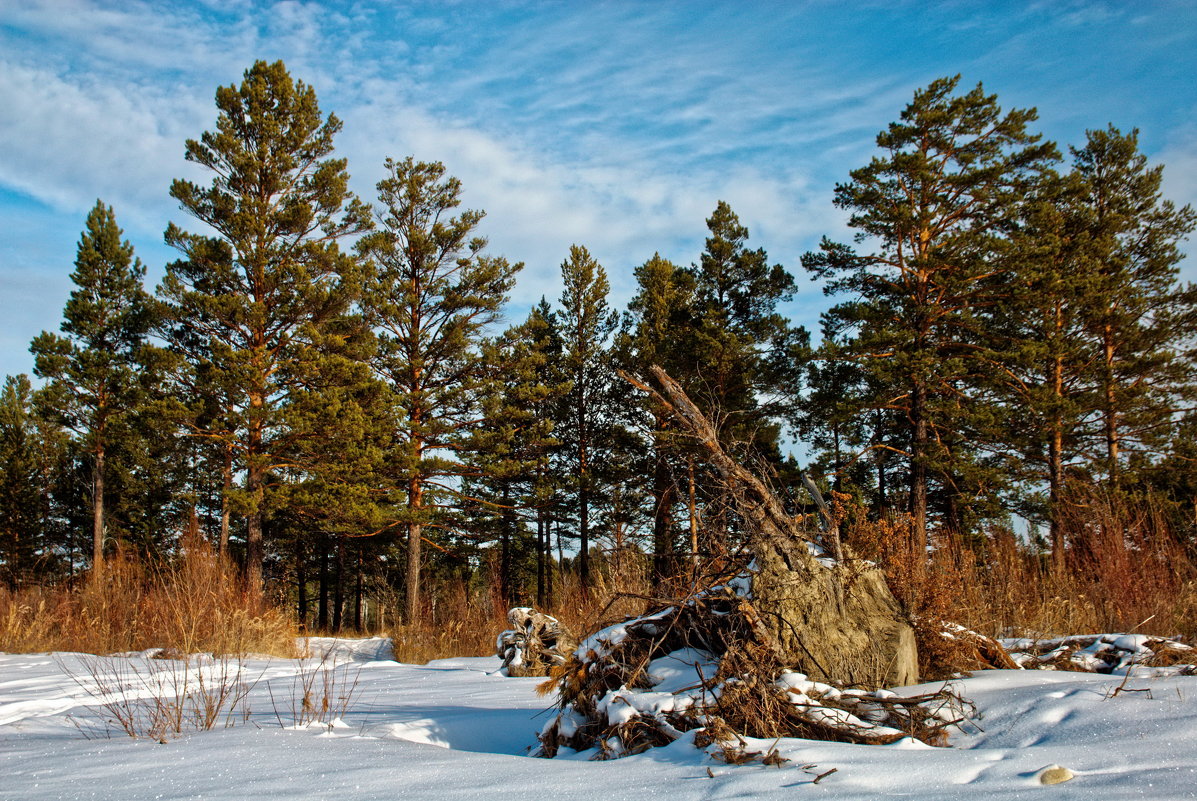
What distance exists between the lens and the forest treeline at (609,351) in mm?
18281

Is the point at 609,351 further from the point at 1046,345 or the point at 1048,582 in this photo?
the point at 1048,582

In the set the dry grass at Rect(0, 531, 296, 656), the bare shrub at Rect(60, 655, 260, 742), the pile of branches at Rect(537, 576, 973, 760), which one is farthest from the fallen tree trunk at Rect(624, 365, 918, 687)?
the dry grass at Rect(0, 531, 296, 656)

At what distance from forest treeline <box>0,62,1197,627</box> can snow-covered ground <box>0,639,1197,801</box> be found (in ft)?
35.7

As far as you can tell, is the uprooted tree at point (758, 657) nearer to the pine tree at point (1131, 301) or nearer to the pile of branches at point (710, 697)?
the pile of branches at point (710, 697)

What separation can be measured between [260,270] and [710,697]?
18859 mm

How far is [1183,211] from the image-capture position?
71.3 ft

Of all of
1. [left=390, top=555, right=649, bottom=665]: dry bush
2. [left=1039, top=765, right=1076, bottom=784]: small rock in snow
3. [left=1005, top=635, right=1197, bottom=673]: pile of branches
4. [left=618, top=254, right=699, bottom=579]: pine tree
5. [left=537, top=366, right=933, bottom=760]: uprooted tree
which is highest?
[left=618, top=254, right=699, bottom=579]: pine tree

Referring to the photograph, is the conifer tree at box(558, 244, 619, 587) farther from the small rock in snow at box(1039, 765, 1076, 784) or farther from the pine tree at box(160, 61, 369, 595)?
the small rock in snow at box(1039, 765, 1076, 784)

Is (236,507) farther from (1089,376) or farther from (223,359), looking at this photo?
(1089,376)

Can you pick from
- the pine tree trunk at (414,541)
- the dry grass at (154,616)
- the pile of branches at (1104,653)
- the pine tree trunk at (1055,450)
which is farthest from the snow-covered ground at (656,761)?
the pine tree trunk at (414,541)

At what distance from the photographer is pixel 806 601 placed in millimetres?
3652

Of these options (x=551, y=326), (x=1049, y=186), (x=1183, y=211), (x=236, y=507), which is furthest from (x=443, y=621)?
(x=1183, y=211)

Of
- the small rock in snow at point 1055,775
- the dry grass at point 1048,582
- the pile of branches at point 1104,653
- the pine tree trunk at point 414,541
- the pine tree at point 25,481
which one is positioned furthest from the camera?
the pine tree at point 25,481

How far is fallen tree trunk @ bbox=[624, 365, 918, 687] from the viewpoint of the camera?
3.57m
